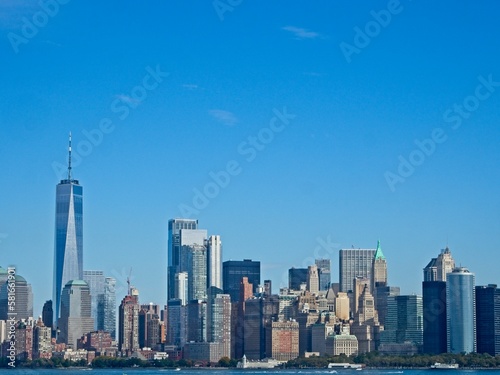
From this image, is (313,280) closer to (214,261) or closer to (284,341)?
(214,261)

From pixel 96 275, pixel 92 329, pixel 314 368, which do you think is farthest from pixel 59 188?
pixel 314 368

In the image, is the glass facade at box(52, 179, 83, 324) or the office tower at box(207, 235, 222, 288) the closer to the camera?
the office tower at box(207, 235, 222, 288)

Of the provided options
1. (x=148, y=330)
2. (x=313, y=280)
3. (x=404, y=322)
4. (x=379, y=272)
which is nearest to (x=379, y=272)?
(x=379, y=272)

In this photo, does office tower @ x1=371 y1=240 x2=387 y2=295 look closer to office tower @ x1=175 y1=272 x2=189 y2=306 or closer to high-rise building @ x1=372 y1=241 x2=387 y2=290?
high-rise building @ x1=372 y1=241 x2=387 y2=290

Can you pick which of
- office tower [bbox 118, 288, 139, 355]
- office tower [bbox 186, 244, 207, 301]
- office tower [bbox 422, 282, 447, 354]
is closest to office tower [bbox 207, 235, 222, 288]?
office tower [bbox 186, 244, 207, 301]

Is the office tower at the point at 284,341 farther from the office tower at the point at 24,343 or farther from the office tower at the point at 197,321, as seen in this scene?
the office tower at the point at 24,343

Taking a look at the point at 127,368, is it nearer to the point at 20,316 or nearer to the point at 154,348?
the point at 154,348

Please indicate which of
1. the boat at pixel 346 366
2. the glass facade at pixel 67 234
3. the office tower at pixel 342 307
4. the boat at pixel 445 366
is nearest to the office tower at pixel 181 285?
the glass facade at pixel 67 234
